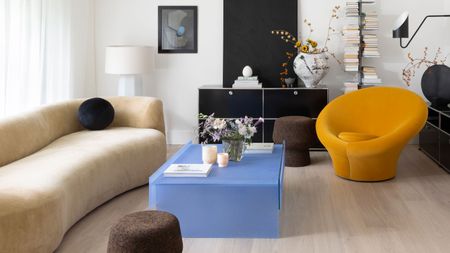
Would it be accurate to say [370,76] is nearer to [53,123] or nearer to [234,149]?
[234,149]

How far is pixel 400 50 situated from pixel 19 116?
4.62 metres

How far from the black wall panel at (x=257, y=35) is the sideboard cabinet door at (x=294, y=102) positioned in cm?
37

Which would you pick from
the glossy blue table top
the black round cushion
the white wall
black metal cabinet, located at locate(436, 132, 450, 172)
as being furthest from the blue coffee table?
the white wall

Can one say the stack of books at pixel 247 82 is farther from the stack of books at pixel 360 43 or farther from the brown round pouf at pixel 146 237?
the brown round pouf at pixel 146 237

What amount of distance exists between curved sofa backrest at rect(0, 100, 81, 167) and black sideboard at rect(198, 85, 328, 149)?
6.02ft

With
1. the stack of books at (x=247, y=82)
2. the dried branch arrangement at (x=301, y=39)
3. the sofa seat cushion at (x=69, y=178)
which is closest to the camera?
the sofa seat cushion at (x=69, y=178)

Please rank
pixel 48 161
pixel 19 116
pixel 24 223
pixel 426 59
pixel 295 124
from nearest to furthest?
pixel 24 223 < pixel 48 161 < pixel 19 116 < pixel 295 124 < pixel 426 59

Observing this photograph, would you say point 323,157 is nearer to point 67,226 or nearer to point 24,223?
point 67,226

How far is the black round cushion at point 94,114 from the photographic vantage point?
5.29 m

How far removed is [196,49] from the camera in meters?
7.25

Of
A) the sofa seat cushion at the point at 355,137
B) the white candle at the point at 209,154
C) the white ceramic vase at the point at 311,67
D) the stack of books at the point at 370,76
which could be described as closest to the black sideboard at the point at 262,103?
the white ceramic vase at the point at 311,67

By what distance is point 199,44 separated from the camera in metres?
7.25

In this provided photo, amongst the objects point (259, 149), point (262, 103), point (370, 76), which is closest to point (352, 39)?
point (370, 76)

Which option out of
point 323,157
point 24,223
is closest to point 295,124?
point 323,157
